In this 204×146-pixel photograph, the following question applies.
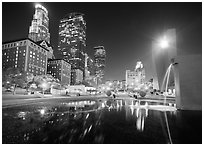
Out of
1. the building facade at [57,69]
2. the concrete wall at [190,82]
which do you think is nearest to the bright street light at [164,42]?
the concrete wall at [190,82]

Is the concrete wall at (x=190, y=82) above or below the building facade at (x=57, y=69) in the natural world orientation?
below

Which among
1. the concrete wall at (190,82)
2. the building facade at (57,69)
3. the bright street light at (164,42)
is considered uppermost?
the building facade at (57,69)

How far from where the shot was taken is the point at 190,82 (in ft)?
33.5

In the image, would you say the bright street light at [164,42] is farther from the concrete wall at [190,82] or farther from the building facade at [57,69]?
the building facade at [57,69]

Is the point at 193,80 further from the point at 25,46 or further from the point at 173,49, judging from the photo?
the point at 25,46

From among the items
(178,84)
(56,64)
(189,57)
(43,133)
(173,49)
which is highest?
(56,64)

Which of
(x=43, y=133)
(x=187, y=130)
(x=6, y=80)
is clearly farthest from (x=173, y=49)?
(x=6, y=80)

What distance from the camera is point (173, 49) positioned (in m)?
12.0

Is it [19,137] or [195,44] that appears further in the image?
[195,44]

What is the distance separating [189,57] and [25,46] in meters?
99.6

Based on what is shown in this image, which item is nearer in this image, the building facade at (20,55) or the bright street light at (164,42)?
the bright street light at (164,42)

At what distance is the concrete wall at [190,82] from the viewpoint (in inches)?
395

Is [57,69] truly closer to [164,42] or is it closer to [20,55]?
[20,55]

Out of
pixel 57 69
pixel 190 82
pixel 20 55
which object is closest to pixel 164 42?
pixel 190 82
